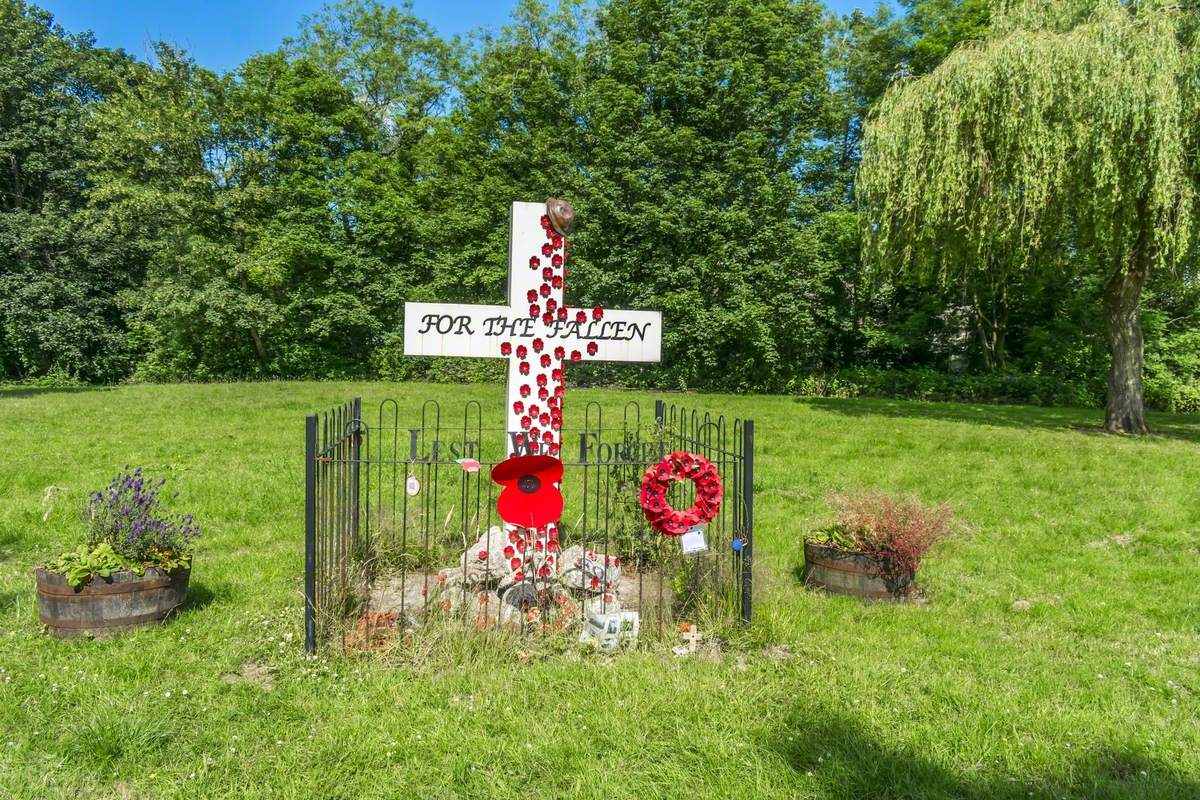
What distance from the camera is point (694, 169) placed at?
20.2 meters

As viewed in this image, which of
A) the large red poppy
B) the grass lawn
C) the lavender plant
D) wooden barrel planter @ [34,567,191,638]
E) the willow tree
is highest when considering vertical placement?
the willow tree

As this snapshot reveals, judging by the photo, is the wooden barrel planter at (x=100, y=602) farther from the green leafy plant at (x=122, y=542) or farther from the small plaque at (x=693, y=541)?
the small plaque at (x=693, y=541)

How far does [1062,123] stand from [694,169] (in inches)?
412

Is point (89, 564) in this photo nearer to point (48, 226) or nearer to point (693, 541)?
point (693, 541)

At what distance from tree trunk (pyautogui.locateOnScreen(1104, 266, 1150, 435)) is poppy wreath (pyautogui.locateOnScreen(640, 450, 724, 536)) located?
35.4ft

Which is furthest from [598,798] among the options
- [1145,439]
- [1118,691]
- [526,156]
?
[526,156]

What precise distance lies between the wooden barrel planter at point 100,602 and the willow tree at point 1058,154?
11801 mm

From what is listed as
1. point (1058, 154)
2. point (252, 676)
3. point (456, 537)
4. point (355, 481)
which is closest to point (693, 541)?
point (355, 481)

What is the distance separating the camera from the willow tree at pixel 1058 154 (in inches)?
413

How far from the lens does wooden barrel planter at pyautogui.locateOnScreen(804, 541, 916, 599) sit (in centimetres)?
479

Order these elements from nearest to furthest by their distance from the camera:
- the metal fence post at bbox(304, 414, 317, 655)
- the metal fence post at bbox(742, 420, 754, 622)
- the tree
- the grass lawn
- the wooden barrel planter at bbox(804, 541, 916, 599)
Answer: the grass lawn, the metal fence post at bbox(304, 414, 317, 655), the metal fence post at bbox(742, 420, 754, 622), the wooden barrel planter at bbox(804, 541, 916, 599), the tree

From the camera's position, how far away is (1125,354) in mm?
12000

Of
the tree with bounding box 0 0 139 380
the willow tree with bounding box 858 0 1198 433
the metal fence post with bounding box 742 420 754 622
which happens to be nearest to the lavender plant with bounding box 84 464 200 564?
the metal fence post with bounding box 742 420 754 622

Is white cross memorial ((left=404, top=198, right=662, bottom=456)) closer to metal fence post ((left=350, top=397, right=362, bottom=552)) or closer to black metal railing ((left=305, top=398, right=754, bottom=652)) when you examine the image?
black metal railing ((left=305, top=398, right=754, bottom=652))
